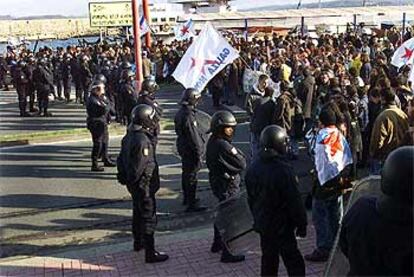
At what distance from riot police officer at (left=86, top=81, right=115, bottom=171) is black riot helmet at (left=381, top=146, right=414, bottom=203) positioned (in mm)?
8453

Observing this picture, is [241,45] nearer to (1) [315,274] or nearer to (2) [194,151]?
(2) [194,151]

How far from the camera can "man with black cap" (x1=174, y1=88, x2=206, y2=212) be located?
847cm

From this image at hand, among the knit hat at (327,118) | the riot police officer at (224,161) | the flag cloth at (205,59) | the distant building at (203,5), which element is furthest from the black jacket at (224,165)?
the distant building at (203,5)

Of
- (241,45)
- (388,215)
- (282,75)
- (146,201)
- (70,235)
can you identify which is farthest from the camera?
(241,45)

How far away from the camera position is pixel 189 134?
333 inches

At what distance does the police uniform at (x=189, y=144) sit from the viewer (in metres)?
8.47

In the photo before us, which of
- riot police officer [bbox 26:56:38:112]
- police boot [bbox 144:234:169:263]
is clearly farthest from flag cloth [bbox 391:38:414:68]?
riot police officer [bbox 26:56:38:112]

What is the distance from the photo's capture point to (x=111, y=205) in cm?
928

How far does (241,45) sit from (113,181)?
1297 centimetres

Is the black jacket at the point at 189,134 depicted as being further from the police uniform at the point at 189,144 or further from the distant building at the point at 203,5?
the distant building at the point at 203,5

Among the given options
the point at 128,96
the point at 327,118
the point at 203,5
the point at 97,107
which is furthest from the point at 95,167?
the point at 203,5

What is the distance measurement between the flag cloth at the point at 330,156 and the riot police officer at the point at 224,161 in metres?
0.92

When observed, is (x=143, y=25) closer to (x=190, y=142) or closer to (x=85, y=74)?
(x=85, y=74)

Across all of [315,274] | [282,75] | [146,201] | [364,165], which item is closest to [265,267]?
[315,274]
